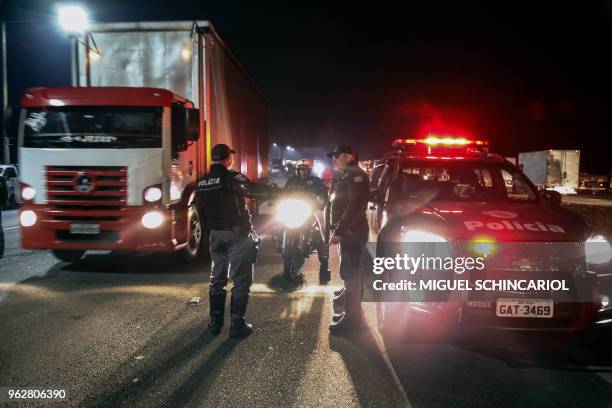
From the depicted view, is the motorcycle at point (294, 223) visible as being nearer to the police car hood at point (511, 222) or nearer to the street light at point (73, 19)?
the police car hood at point (511, 222)

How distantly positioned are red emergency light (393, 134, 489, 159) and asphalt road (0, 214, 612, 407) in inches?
79.3

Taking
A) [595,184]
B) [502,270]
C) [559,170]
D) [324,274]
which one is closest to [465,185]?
[502,270]

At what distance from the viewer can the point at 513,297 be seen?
3.65 m

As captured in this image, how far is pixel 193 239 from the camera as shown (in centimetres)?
804

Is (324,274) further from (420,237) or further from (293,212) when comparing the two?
(420,237)

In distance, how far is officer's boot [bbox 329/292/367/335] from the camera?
4.72m

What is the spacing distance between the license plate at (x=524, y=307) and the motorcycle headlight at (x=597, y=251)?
55 cm

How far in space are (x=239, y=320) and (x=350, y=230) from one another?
1.40m

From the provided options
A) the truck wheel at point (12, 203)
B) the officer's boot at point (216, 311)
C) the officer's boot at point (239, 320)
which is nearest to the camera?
the officer's boot at point (239, 320)

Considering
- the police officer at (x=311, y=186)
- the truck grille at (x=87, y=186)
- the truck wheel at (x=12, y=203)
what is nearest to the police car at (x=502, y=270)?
the police officer at (x=311, y=186)

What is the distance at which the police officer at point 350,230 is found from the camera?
4.75m

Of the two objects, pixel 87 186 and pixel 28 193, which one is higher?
pixel 87 186

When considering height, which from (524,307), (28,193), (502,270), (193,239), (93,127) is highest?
(93,127)

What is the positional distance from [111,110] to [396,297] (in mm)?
5140
